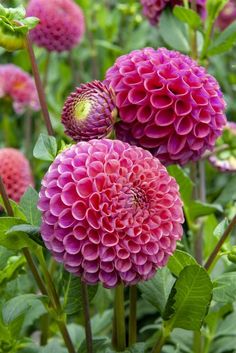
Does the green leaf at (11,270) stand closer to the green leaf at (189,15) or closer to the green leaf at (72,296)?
the green leaf at (72,296)

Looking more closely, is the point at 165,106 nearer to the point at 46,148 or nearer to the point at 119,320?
the point at 46,148

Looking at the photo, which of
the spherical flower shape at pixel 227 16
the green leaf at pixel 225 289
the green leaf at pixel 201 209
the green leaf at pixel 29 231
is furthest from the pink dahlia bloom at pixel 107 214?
the spherical flower shape at pixel 227 16

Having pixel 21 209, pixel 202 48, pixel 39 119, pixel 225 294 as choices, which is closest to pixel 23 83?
A: pixel 39 119

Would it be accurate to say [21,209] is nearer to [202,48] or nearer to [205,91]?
[205,91]

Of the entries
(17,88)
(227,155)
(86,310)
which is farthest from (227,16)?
(86,310)

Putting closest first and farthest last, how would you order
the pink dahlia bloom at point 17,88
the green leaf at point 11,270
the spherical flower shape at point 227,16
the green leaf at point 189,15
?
the green leaf at point 11,270
the green leaf at point 189,15
the pink dahlia bloom at point 17,88
the spherical flower shape at point 227,16

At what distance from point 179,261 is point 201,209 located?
9.9 inches

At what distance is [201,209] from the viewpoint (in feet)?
3.37

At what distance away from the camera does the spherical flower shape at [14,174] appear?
1.11m

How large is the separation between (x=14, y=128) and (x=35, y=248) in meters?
1.01

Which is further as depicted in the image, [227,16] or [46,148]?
[227,16]

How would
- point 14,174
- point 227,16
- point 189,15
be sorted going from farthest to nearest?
point 227,16 < point 14,174 < point 189,15

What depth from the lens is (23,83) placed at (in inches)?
58.9

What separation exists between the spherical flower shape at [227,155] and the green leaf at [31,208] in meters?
0.48
